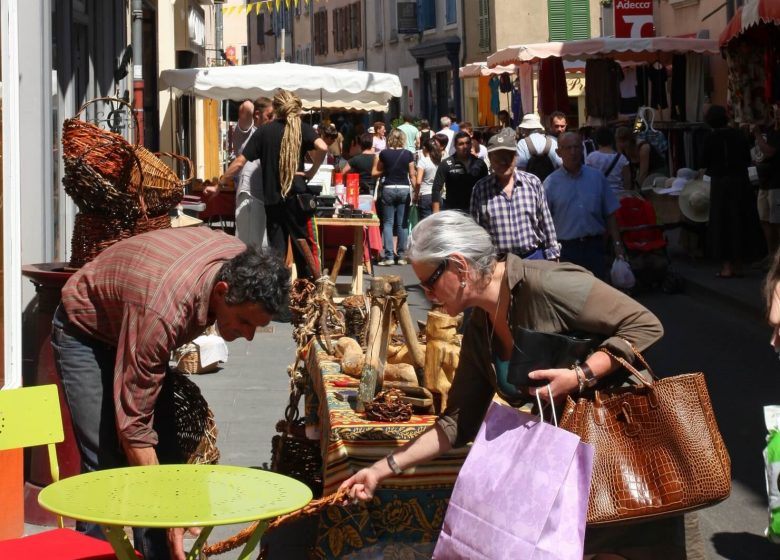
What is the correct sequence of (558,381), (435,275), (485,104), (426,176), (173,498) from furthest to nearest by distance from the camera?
(485,104)
(426,176)
(435,275)
(558,381)
(173,498)

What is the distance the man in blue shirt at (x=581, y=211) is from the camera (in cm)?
913

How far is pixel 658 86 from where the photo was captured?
22141mm

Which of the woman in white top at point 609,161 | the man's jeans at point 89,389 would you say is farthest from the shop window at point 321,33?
the man's jeans at point 89,389

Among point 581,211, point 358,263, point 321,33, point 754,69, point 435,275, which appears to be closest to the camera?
point 435,275

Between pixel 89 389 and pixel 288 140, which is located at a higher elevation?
pixel 288 140

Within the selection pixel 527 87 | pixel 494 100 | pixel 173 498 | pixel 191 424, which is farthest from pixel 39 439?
pixel 494 100

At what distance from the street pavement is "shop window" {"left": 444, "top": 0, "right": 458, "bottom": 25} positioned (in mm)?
25712

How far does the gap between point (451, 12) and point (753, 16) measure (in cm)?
2724

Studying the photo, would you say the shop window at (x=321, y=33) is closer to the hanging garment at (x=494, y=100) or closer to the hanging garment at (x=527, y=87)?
the hanging garment at (x=494, y=100)

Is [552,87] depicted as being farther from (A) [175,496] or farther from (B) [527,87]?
(A) [175,496]

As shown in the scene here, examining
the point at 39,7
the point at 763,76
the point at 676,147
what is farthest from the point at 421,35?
the point at 39,7

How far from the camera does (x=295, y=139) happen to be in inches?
425

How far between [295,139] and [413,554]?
21.1ft

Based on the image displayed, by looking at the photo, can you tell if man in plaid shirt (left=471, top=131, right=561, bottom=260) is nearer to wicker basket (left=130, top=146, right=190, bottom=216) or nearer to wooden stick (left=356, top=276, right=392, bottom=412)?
wicker basket (left=130, top=146, right=190, bottom=216)
